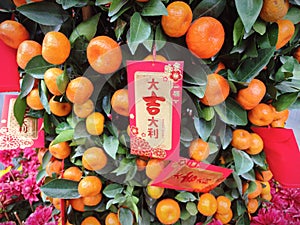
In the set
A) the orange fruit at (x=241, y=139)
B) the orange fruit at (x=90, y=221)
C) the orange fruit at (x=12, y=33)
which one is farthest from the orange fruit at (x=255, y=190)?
the orange fruit at (x=12, y=33)

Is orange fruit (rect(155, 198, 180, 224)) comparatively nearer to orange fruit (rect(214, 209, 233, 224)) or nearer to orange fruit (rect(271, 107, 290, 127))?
orange fruit (rect(214, 209, 233, 224))

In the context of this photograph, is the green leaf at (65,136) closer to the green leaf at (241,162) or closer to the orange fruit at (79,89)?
the orange fruit at (79,89)

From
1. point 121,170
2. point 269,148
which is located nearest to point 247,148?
point 269,148

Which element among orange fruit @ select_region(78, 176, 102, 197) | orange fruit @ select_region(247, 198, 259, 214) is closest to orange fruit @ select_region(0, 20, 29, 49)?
orange fruit @ select_region(78, 176, 102, 197)

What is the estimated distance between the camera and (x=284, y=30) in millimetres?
639

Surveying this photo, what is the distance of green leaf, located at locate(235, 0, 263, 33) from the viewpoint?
1.83 feet

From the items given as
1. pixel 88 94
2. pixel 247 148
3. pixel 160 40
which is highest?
pixel 160 40

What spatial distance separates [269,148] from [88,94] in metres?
0.41

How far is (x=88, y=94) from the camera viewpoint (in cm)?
64

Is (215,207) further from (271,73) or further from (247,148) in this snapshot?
(271,73)

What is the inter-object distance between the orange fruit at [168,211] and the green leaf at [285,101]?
30 cm

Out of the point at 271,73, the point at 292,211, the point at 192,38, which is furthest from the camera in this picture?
the point at 292,211

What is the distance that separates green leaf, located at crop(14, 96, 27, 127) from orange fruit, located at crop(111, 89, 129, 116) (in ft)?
0.80

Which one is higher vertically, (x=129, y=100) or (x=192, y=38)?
(x=192, y=38)
